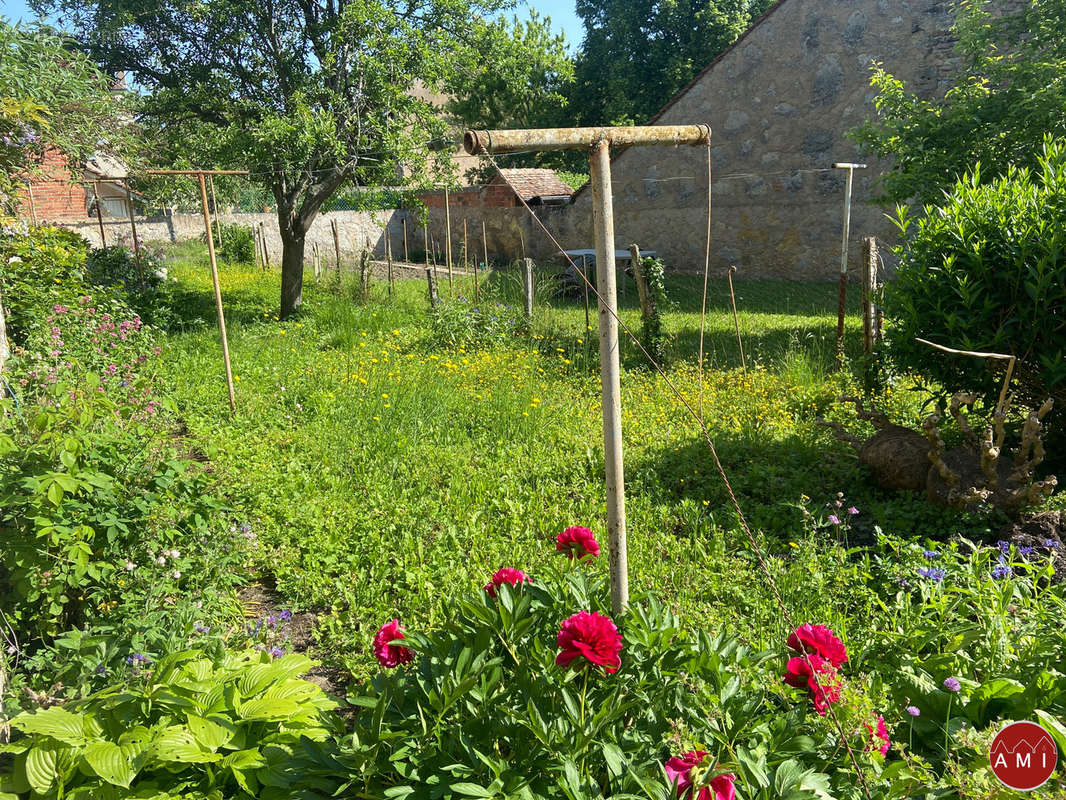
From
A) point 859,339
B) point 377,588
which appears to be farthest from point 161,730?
point 859,339

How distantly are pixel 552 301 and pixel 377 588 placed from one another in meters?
9.86

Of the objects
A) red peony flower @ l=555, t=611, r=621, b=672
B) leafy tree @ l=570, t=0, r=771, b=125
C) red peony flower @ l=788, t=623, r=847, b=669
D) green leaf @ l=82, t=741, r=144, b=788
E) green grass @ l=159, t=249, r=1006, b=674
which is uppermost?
leafy tree @ l=570, t=0, r=771, b=125

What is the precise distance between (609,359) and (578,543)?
0.66 meters

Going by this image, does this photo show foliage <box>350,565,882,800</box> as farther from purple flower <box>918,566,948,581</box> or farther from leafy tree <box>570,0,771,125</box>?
leafy tree <box>570,0,771,125</box>

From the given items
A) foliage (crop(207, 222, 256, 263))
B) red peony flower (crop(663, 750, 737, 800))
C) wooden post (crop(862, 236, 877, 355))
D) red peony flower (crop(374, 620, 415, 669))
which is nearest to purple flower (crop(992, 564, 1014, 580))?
red peony flower (crop(663, 750, 737, 800))

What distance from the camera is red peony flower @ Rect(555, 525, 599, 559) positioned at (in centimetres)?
245

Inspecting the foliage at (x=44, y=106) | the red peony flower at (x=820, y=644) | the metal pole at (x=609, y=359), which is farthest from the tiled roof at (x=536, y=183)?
the red peony flower at (x=820, y=644)

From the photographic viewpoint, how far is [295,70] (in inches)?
392

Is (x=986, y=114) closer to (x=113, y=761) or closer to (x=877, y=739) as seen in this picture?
(x=877, y=739)

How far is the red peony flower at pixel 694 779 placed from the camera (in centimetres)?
162

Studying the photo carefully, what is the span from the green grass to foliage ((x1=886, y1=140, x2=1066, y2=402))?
3.22 feet

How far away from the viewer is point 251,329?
33.4 ft

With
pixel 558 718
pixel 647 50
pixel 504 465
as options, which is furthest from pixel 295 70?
pixel 647 50

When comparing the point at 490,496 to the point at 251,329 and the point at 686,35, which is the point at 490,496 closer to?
the point at 251,329
